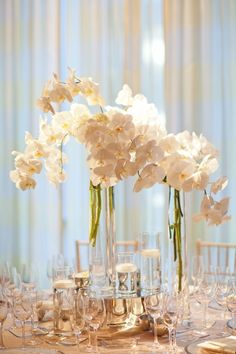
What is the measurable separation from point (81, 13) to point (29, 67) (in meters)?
0.53

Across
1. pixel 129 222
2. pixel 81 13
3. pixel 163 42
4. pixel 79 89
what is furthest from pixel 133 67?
pixel 79 89

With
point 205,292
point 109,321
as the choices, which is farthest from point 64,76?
point 109,321

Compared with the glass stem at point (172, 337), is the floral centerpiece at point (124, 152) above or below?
above

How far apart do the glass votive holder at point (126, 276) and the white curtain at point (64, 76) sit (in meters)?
2.02

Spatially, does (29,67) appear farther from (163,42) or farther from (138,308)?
(138,308)

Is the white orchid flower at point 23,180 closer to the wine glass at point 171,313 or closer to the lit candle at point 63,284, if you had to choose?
the lit candle at point 63,284

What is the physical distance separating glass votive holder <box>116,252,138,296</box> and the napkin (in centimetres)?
40

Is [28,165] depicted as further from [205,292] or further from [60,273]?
[205,292]

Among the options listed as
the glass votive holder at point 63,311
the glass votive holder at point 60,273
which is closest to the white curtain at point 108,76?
the glass votive holder at point 60,273

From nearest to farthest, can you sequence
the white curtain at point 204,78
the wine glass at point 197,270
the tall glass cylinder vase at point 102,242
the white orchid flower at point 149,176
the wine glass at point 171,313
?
the wine glass at point 171,313 → the white orchid flower at point 149,176 → the tall glass cylinder vase at point 102,242 → the wine glass at point 197,270 → the white curtain at point 204,78

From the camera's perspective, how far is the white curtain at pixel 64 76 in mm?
4188

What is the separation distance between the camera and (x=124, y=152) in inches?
74.1

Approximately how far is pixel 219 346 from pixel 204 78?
2.64 meters

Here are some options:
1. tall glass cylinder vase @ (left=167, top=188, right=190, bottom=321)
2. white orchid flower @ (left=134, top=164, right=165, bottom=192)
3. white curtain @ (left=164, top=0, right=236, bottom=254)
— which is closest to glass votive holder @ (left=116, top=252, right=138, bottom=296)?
tall glass cylinder vase @ (left=167, top=188, right=190, bottom=321)
